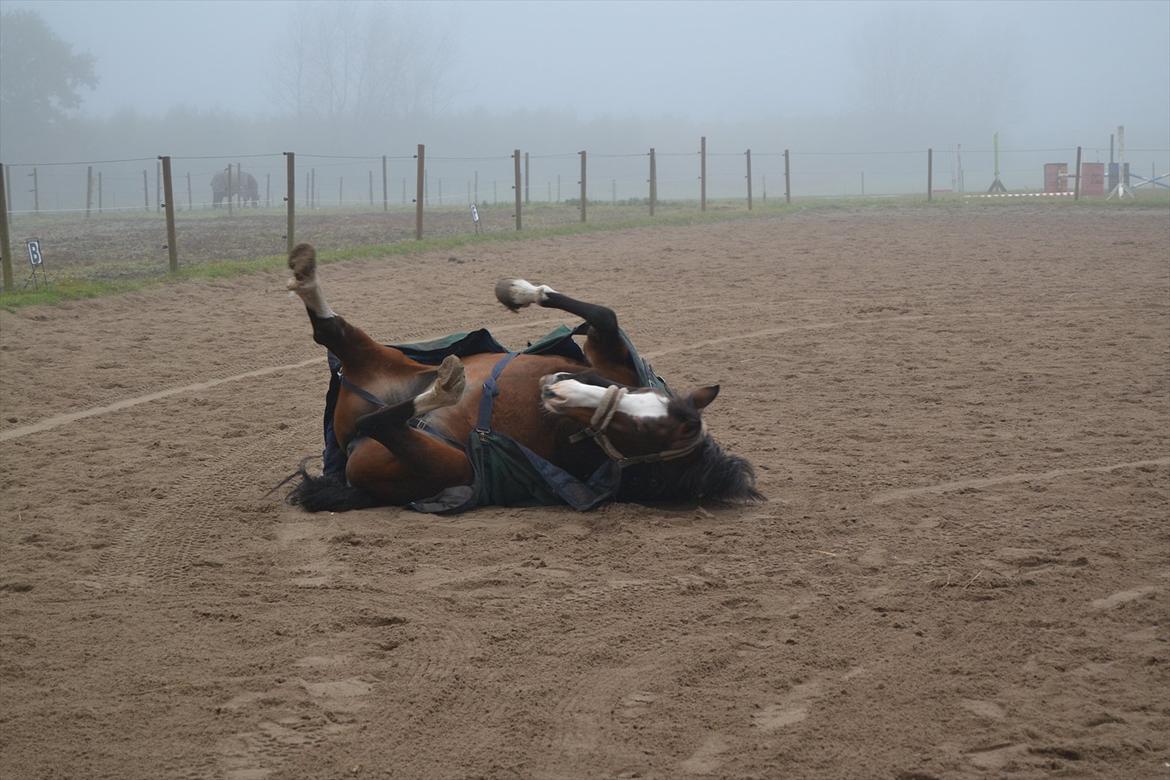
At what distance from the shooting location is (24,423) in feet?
24.5

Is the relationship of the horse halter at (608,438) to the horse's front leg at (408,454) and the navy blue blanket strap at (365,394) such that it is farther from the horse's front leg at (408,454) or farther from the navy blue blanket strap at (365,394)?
the navy blue blanket strap at (365,394)

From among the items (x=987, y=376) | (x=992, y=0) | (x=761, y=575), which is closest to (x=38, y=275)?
(x=987, y=376)

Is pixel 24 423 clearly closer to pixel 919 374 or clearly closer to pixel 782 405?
pixel 782 405

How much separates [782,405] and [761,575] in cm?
334

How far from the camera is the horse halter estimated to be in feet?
17.1

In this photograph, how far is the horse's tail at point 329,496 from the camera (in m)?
5.63

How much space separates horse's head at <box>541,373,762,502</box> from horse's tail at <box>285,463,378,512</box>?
1141 millimetres

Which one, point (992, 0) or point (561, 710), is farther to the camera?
point (992, 0)

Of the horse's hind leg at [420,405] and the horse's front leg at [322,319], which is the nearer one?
the horse's hind leg at [420,405]

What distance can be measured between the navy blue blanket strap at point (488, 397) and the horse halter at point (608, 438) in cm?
43

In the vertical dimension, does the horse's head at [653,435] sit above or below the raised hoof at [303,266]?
below

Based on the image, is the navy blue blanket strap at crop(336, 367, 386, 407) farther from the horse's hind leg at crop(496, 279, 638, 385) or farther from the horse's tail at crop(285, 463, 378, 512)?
the horse's hind leg at crop(496, 279, 638, 385)

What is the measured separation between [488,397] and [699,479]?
115 centimetres

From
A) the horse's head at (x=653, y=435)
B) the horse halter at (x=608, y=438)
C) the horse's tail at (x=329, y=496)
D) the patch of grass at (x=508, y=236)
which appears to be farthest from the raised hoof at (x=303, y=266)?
the patch of grass at (x=508, y=236)
